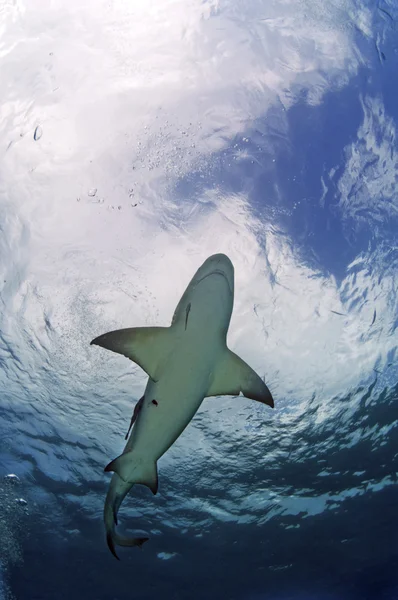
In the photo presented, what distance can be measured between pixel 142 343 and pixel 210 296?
1.10 m

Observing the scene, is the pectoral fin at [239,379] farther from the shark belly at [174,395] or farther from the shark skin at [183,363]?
the shark belly at [174,395]

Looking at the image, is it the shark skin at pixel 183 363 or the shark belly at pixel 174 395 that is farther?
the shark belly at pixel 174 395

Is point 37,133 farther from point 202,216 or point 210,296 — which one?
point 210,296

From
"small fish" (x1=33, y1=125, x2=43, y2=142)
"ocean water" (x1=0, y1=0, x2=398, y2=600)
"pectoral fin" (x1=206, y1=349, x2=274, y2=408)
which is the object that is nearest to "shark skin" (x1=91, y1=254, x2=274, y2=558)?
"pectoral fin" (x1=206, y1=349, x2=274, y2=408)

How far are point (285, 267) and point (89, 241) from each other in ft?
14.9

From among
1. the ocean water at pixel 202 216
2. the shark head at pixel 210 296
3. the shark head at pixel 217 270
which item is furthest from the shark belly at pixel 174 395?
the ocean water at pixel 202 216

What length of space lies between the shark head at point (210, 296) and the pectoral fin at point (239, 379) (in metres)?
0.51

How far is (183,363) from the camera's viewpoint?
5.02 m

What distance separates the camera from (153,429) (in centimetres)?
516

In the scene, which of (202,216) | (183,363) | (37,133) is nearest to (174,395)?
(183,363)

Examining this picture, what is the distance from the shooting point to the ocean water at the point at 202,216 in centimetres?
761

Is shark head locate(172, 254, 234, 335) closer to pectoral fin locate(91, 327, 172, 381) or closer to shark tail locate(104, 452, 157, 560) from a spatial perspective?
pectoral fin locate(91, 327, 172, 381)

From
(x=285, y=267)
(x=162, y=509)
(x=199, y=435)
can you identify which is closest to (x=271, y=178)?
(x=285, y=267)

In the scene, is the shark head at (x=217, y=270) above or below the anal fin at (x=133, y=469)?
above
